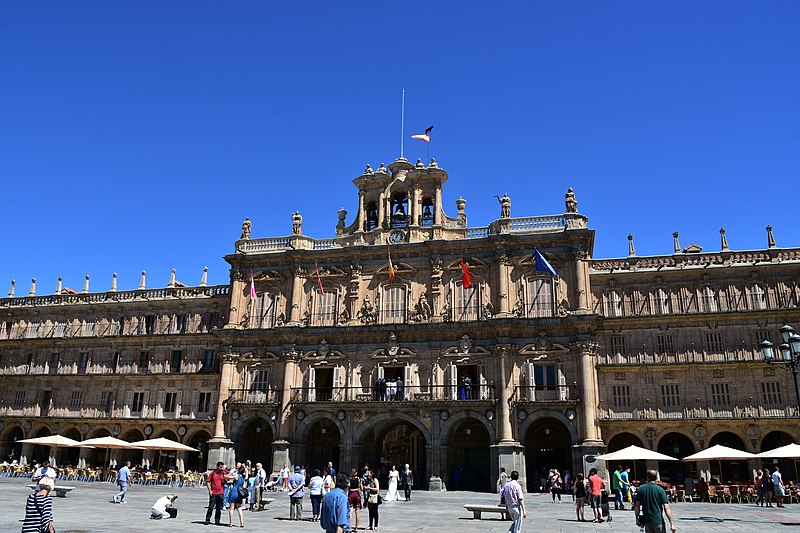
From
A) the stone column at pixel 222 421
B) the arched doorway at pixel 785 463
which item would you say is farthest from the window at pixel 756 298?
the stone column at pixel 222 421

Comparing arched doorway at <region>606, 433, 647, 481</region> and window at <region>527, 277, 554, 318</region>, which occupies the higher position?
window at <region>527, 277, 554, 318</region>

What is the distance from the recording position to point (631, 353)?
42656mm

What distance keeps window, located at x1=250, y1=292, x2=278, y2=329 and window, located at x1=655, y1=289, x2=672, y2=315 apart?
83.3 ft

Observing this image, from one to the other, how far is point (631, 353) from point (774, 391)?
8.08 m

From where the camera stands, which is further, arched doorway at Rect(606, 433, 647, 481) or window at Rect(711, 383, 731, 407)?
arched doorway at Rect(606, 433, 647, 481)

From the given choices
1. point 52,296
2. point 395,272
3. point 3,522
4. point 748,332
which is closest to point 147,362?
point 52,296

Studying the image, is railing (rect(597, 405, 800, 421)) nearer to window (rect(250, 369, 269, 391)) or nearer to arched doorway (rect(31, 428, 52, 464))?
window (rect(250, 369, 269, 391))

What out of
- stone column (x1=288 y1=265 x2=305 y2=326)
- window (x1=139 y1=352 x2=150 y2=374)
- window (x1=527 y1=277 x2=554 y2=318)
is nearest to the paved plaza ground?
window (x1=527 y1=277 x2=554 y2=318)

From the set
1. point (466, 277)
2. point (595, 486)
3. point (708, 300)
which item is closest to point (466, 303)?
point (466, 277)

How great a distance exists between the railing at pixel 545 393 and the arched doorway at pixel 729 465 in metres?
8.53

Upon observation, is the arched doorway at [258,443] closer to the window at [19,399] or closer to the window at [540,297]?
the window at [540,297]

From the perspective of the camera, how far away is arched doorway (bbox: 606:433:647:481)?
136 ft

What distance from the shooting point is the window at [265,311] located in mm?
47500

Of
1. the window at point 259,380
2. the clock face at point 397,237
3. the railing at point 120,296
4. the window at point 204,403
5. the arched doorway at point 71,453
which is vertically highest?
the clock face at point 397,237
